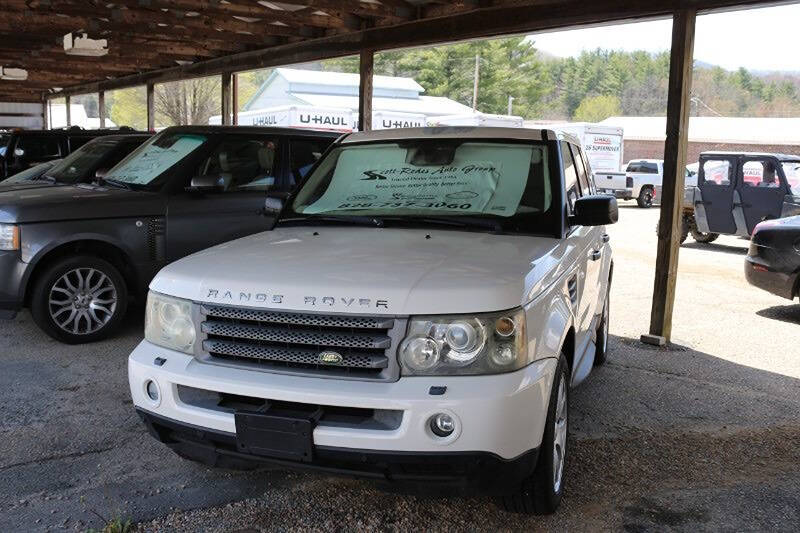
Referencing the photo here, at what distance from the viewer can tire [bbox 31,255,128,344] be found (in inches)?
244

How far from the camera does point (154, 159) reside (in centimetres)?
703

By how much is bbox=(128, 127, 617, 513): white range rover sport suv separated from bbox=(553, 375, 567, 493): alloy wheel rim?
0.05 ft

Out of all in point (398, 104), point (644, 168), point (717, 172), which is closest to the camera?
point (717, 172)

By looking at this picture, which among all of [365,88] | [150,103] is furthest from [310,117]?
[365,88]

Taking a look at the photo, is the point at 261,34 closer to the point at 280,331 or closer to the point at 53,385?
the point at 53,385

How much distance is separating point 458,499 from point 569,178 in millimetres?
2091

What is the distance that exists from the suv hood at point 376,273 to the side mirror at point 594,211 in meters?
0.34

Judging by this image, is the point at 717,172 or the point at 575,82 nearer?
the point at 717,172

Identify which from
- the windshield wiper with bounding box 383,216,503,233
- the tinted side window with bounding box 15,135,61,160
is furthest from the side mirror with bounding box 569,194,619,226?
the tinted side window with bounding box 15,135,61,160

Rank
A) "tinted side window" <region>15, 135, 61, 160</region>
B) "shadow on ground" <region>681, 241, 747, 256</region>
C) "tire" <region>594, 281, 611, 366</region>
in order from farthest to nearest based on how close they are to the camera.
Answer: "shadow on ground" <region>681, 241, 747, 256</region> → "tinted side window" <region>15, 135, 61, 160</region> → "tire" <region>594, 281, 611, 366</region>

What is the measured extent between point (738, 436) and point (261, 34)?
928 cm

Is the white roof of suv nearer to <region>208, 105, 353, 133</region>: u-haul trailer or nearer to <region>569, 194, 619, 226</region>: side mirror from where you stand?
<region>569, 194, 619, 226</region>: side mirror

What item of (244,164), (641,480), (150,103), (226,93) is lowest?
(641,480)

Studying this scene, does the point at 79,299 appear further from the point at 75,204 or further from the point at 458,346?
the point at 458,346
